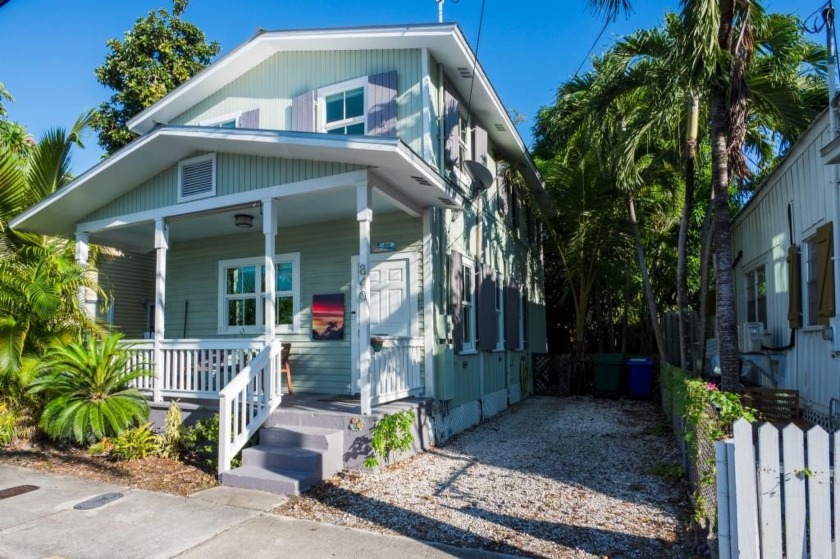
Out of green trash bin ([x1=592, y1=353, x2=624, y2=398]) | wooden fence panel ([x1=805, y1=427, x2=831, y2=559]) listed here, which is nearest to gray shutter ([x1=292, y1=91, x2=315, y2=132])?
wooden fence panel ([x1=805, y1=427, x2=831, y2=559])

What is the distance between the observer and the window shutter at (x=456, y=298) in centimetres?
859

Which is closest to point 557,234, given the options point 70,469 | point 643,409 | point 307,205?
point 643,409

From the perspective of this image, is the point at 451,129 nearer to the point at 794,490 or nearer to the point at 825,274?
the point at 825,274

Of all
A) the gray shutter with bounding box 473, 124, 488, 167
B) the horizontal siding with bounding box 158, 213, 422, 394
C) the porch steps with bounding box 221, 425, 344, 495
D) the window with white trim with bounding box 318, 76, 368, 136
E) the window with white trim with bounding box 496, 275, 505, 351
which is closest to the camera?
the porch steps with bounding box 221, 425, 344, 495

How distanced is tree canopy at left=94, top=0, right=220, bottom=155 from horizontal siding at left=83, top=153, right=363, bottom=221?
10565 mm

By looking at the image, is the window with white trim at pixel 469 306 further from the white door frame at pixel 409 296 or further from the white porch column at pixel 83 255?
the white porch column at pixel 83 255

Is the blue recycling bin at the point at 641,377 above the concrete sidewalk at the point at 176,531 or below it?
above

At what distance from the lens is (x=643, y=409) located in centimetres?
1142

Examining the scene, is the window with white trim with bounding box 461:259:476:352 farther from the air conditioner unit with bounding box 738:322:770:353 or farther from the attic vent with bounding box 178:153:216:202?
the air conditioner unit with bounding box 738:322:770:353

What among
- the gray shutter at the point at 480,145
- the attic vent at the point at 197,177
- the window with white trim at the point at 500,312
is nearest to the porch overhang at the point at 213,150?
the attic vent at the point at 197,177

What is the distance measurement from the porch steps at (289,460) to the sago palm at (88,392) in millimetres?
2094

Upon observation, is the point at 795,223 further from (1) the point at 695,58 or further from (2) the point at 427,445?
(2) the point at 427,445

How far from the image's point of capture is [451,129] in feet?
29.6

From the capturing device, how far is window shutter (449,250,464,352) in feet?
28.2
